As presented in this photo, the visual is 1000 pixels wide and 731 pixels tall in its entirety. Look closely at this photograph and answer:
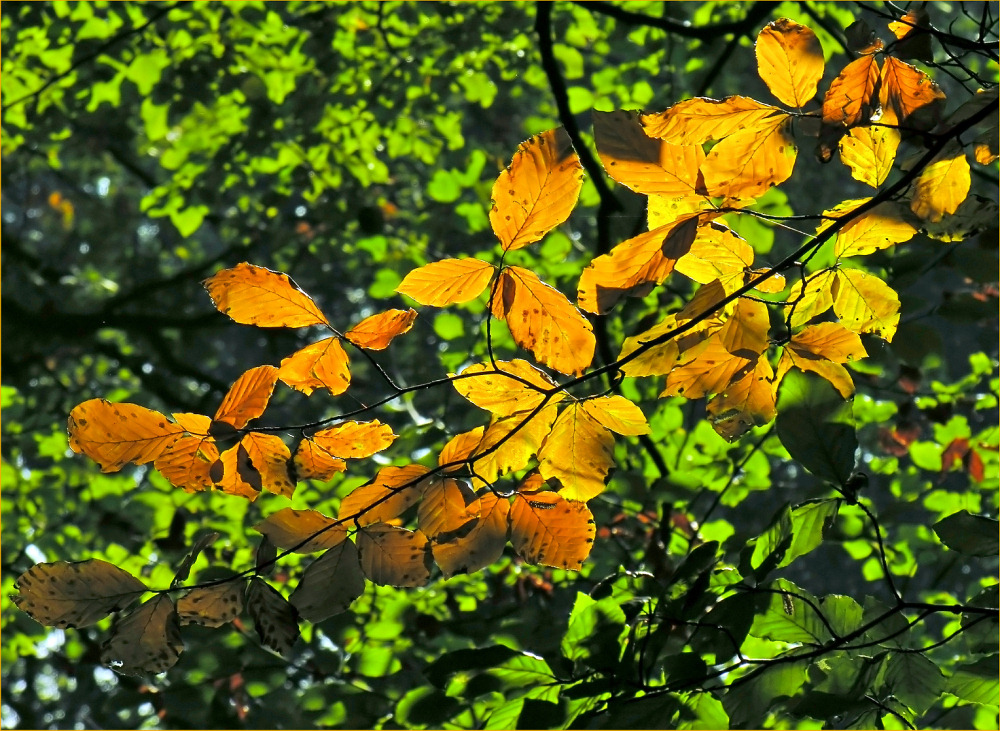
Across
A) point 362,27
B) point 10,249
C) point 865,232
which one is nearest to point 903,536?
point 865,232

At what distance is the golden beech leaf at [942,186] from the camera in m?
0.70

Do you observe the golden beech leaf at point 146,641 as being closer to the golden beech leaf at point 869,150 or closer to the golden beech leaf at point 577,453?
the golden beech leaf at point 577,453

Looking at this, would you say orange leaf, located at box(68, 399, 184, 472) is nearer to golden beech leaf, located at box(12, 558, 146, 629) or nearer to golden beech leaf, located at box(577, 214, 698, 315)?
golden beech leaf, located at box(12, 558, 146, 629)

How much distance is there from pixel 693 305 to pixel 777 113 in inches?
6.0

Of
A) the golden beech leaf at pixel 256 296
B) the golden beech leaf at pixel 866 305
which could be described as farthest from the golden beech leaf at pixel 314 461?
the golden beech leaf at pixel 866 305

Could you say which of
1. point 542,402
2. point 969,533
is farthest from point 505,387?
point 969,533

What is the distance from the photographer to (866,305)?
2.50 feet

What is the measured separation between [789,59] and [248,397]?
0.48 meters

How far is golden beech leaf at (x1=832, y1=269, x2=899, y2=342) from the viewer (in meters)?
0.76

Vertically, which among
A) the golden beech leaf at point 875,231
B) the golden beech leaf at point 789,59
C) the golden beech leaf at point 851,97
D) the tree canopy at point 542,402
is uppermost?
the golden beech leaf at point 789,59

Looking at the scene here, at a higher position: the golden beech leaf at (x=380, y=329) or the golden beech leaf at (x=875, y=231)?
the golden beech leaf at (x=875, y=231)

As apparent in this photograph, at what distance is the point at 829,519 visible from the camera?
0.92 meters

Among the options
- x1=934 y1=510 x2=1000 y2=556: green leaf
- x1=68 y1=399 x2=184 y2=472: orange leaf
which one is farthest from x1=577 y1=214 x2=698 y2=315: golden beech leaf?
x1=934 y1=510 x2=1000 y2=556: green leaf

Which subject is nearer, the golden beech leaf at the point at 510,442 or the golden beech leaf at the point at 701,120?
the golden beech leaf at the point at 701,120
